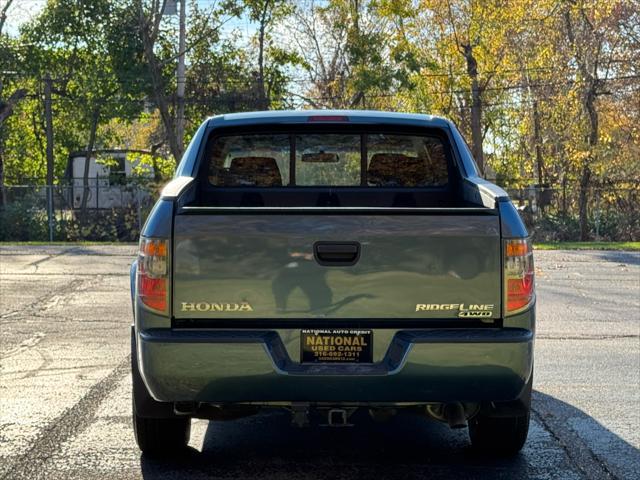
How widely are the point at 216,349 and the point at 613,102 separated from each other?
34.9 meters

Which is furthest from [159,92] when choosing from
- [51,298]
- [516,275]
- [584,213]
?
[516,275]

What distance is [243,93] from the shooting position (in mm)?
37812

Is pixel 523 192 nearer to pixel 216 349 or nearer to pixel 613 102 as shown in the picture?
pixel 613 102

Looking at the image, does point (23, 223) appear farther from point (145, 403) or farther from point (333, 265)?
point (333, 265)

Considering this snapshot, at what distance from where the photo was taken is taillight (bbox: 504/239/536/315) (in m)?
4.34

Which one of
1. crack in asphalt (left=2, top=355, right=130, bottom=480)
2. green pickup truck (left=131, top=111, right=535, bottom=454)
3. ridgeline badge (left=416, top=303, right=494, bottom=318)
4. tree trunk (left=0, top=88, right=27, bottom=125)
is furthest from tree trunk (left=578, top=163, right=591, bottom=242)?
ridgeline badge (left=416, top=303, right=494, bottom=318)

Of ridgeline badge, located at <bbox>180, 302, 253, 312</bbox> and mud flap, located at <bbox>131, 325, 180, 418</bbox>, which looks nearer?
ridgeline badge, located at <bbox>180, 302, 253, 312</bbox>

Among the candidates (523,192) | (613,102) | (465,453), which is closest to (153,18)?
(523,192)

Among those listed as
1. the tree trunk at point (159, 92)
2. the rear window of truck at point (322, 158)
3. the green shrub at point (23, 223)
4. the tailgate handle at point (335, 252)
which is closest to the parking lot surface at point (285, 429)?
the tailgate handle at point (335, 252)

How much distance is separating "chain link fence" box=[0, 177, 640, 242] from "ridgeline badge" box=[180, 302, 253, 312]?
2560cm

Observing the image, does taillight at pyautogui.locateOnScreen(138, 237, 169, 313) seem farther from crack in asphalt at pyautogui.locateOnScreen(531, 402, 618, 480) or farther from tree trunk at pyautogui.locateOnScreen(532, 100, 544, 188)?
tree trunk at pyautogui.locateOnScreen(532, 100, 544, 188)

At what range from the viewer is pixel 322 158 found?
20.1 ft

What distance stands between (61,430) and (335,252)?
2.49 meters

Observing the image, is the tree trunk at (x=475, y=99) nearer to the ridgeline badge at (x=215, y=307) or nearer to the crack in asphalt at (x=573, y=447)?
the crack in asphalt at (x=573, y=447)
